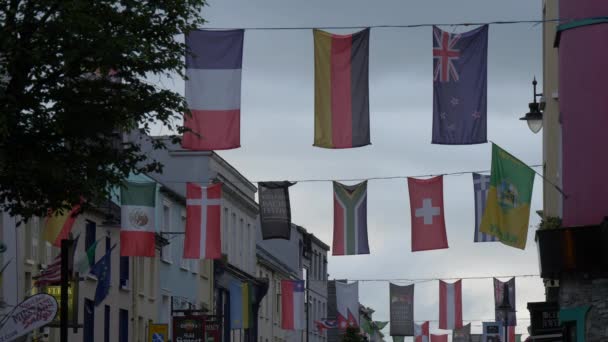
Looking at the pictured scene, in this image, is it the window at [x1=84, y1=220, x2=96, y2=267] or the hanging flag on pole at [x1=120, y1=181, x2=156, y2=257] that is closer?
the hanging flag on pole at [x1=120, y1=181, x2=156, y2=257]

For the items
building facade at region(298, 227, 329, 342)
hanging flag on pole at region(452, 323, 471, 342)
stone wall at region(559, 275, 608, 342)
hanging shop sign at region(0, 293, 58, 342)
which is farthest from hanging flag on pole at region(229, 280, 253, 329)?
building facade at region(298, 227, 329, 342)

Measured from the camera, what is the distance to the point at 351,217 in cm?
3831

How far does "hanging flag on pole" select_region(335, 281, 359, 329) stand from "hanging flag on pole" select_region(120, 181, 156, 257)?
3110cm

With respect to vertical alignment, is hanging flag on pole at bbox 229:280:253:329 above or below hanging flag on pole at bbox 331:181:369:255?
below

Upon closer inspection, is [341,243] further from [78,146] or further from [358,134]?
[78,146]

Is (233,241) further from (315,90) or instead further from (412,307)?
(315,90)

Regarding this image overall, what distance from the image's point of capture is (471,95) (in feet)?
95.5

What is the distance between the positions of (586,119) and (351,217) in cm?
1253

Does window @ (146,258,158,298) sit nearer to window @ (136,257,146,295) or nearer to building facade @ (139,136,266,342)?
window @ (136,257,146,295)

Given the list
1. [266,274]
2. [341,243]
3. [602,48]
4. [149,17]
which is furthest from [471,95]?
[266,274]

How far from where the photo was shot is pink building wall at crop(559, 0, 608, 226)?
1032 inches

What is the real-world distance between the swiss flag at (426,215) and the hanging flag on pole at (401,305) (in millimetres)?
29870

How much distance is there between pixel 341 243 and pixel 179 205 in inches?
1173

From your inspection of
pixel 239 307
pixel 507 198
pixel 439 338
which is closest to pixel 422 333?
pixel 439 338
